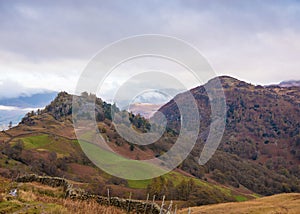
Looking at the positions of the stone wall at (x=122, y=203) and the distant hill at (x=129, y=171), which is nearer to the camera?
the stone wall at (x=122, y=203)

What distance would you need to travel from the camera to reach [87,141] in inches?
4756

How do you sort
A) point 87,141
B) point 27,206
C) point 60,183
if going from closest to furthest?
point 27,206 → point 60,183 → point 87,141

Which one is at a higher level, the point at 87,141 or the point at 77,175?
the point at 87,141

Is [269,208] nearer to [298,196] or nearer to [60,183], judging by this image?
[298,196]

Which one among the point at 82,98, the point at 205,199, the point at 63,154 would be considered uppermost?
the point at 82,98

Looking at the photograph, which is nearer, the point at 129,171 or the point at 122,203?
the point at 122,203

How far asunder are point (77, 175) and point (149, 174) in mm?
24854

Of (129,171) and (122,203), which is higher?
(122,203)

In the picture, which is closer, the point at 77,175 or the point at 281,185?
the point at 77,175

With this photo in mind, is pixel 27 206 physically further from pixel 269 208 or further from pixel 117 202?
pixel 269 208

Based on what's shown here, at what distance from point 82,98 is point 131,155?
65767mm

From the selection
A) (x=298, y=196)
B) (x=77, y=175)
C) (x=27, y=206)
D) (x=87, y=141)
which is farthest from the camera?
(x=87, y=141)

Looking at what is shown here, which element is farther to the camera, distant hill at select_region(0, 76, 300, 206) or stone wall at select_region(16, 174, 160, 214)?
distant hill at select_region(0, 76, 300, 206)

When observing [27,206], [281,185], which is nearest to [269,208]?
[27,206]
